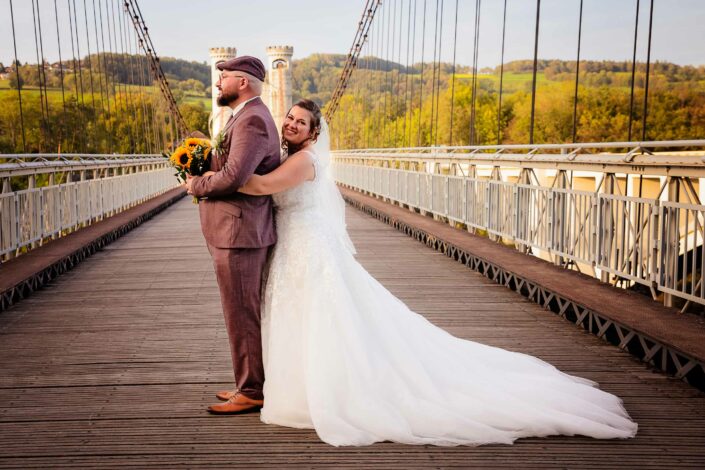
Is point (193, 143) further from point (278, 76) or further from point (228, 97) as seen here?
point (278, 76)

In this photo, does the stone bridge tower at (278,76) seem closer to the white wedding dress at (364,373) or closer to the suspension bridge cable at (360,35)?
the suspension bridge cable at (360,35)


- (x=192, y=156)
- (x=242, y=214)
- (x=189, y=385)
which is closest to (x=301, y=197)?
(x=242, y=214)

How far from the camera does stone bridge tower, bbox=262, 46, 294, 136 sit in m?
73.8

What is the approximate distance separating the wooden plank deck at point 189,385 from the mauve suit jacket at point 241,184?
0.70m

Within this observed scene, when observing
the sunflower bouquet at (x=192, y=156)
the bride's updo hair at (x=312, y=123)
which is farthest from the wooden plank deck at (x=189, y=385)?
the bride's updo hair at (x=312, y=123)

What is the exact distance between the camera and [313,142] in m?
3.44

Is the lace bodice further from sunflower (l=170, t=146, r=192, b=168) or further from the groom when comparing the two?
sunflower (l=170, t=146, r=192, b=168)

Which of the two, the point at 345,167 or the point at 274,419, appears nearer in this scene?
the point at 274,419

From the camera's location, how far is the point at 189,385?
384 centimetres

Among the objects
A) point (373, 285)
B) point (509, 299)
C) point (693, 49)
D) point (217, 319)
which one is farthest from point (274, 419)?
point (693, 49)

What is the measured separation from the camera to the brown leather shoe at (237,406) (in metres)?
3.37

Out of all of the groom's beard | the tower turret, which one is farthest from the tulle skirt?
the tower turret

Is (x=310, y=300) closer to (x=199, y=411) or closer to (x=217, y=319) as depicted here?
(x=199, y=411)

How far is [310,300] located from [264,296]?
0.21m
